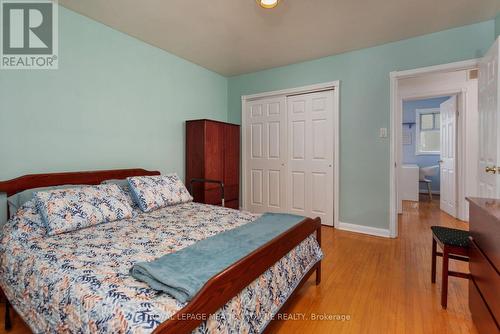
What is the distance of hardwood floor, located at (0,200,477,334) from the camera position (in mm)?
1577

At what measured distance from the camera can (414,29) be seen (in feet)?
9.07

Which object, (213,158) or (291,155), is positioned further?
(291,155)

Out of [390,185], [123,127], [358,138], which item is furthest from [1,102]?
[390,185]

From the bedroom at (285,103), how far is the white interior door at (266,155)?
36mm

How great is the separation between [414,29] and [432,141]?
14.9ft

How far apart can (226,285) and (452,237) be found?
1797mm

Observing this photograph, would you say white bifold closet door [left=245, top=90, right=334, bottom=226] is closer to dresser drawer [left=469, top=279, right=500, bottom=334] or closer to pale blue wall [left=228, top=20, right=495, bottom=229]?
pale blue wall [left=228, top=20, right=495, bottom=229]

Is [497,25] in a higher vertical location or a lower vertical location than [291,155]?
higher

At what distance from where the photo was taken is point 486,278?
4.17ft

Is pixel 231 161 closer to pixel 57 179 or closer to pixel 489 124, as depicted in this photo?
pixel 57 179

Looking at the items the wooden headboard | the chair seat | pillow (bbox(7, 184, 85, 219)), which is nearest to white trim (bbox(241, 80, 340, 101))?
the chair seat

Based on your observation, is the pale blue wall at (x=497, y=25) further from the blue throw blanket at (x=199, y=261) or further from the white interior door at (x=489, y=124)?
the blue throw blanket at (x=199, y=261)

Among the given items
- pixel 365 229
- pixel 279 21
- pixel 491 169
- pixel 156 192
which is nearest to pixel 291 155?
pixel 365 229
